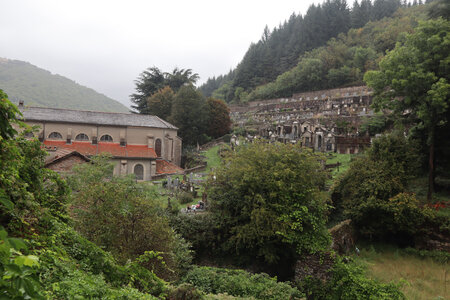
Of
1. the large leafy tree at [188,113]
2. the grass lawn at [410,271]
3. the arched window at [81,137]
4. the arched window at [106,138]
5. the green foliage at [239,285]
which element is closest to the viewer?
the green foliage at [239,285]

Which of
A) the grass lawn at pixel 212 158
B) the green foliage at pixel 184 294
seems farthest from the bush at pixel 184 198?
the green foliage at pixel 184 294

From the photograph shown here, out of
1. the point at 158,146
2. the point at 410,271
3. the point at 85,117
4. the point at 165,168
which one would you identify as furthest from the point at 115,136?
the point at 410,271

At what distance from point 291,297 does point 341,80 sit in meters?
59.9

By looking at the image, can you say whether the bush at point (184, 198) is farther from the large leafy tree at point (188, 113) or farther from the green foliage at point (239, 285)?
the large leafy tree at point (188, 113)

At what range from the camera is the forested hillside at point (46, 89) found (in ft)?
329

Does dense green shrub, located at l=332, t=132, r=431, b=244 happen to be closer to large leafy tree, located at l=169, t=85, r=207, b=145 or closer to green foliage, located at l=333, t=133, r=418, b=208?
green foliage, located at l=333, t=133, r=418, b=208

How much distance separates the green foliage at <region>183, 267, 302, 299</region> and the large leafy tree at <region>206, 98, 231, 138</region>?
3725 centimetres

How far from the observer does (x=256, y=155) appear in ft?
49.8

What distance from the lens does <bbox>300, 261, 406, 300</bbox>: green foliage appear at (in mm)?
9633

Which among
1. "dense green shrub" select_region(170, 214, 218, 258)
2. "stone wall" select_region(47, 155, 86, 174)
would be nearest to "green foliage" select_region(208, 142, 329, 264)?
"dense green shrub" select_region(170, 214, 218, 258)

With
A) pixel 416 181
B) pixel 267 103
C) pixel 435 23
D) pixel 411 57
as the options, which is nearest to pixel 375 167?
pixel 416 181

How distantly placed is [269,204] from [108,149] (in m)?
22.6

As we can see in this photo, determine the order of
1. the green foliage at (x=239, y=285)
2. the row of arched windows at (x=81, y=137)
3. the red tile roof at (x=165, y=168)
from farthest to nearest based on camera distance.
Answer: the red tile roof at (x=165, y=168)
the row of arched windows at (x=81, y=137)
the green foliage at (x=239, y=285)

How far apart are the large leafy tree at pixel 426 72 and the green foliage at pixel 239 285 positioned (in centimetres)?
1145
